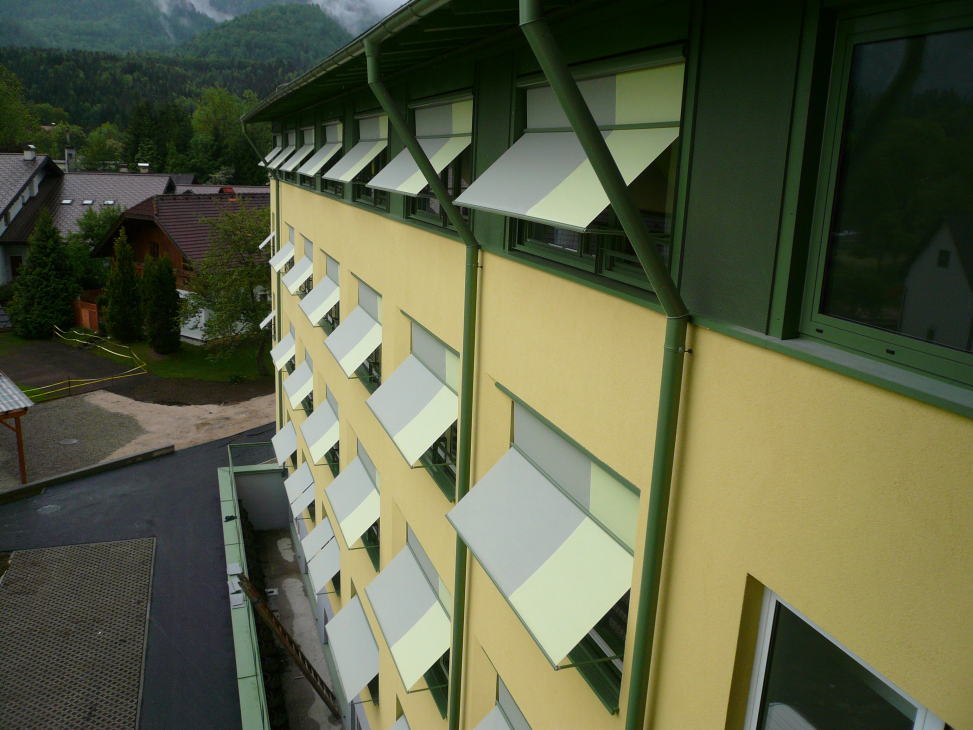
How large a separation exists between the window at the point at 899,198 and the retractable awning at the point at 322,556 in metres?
11.4

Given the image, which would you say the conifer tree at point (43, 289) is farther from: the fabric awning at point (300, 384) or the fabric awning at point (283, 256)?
the fabric awning at point (300, 384)

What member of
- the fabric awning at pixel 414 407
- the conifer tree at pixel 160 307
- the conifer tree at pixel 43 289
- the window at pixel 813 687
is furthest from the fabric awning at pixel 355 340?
the conifer tree at pixel 43 289

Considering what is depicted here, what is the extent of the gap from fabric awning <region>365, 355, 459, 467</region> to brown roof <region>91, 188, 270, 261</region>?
110ft

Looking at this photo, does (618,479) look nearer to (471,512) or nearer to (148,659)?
(471,512)

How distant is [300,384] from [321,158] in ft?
16.9

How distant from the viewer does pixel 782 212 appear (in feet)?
9.43

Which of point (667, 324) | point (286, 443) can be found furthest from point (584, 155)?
point (286, 443)

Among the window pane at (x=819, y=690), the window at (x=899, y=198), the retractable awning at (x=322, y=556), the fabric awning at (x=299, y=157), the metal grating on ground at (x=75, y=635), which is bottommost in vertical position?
the metal grating on ground at (x=75, y=635)

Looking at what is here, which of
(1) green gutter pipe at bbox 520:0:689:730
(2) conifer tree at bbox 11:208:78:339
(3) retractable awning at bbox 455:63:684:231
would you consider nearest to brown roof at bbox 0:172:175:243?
(2) conifer tree at bbox 11:208:78:339

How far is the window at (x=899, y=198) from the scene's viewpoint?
228cm

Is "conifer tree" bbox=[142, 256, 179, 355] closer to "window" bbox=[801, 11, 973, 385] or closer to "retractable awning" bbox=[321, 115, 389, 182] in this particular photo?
"retractable awning" bbox=[321, 115, 389, 182]

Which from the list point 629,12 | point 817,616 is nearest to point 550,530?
point 817,616

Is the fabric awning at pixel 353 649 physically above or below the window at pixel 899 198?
below

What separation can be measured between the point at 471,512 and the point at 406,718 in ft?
16.3
